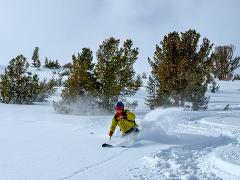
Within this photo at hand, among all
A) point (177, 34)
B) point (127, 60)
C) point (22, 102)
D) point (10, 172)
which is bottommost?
point (10, 172)

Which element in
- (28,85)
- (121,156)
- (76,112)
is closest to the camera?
(121,156)

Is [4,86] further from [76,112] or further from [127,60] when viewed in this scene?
[127,60]

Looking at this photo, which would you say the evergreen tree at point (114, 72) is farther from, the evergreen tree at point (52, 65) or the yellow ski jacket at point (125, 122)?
the evergreen tree at point (52, 65)

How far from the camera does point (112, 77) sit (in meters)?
21.7

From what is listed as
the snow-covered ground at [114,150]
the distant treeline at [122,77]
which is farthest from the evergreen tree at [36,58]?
the snow-covered ground at [114,150]

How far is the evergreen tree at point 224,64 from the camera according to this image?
156 feet

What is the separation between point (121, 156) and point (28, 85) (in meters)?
16.2

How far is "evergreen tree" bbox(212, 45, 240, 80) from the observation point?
156 feet

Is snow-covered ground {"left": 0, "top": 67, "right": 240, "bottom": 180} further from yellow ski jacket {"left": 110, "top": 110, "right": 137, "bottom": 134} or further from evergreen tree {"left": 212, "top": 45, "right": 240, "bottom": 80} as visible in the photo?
evergreen tree {"left": 212, "top": 45, "right": 240, "bottom": 80}

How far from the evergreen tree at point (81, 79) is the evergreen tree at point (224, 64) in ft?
91.4

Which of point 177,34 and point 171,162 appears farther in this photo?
point 177,34

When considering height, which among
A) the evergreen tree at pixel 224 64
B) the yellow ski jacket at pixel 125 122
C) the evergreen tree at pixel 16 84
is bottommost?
the yellow ski jacket at pixel 125 122

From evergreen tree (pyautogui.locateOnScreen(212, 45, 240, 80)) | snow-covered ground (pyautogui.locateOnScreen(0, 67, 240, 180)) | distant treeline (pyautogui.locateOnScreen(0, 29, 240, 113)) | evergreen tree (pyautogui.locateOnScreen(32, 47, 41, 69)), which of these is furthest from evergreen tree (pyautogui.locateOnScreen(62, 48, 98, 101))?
evergreen tree (pyautogui.locateOnScreen(32, 47, 41, 69))

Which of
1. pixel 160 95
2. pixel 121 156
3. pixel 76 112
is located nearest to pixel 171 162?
pixel 121 156
